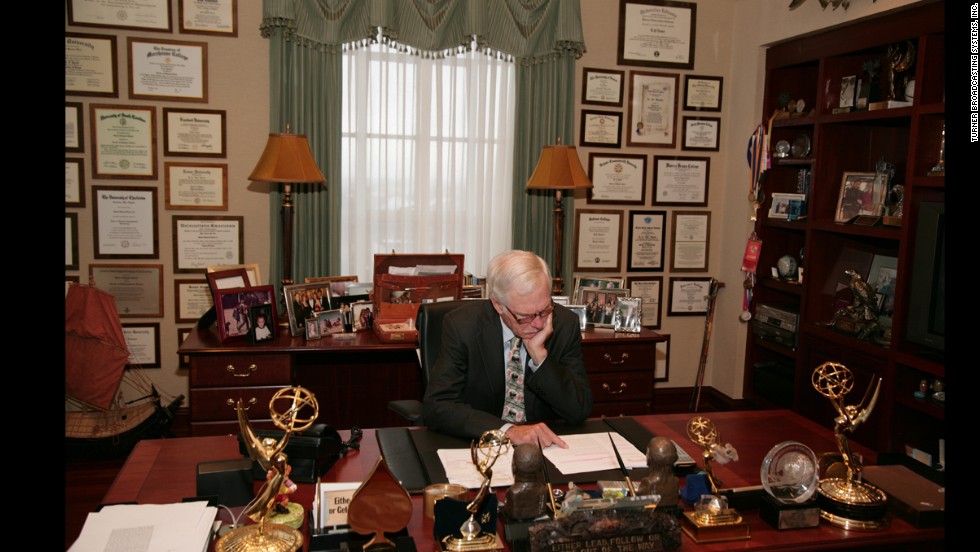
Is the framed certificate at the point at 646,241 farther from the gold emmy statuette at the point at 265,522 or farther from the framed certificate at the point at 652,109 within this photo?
the gold emmy statuette at the point at 265,522

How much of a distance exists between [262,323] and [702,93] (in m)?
3.15

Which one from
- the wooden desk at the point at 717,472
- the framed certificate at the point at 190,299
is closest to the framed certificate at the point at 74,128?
the framed certificate at the point at 190,299

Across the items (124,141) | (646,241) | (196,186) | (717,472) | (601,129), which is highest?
(601,129)

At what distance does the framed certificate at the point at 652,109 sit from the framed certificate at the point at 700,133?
90mm

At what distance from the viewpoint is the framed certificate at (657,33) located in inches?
174

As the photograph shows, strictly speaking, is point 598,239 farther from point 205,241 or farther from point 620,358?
point 205,241

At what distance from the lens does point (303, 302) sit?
11.6ft

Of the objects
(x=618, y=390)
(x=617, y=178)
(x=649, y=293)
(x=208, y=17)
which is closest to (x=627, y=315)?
(x=618, y=390)

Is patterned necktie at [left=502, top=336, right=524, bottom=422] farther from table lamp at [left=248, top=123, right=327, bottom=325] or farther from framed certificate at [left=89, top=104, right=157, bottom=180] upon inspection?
framed certificate at [left=89, top=104, right=157, bottom=180]

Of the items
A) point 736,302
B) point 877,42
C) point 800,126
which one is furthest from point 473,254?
point 877,42

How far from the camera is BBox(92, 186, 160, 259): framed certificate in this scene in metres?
3.88

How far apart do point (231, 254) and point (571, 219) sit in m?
2.07

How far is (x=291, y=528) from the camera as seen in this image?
155cm

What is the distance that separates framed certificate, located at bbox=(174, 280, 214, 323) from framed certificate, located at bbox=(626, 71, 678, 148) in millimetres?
2787
